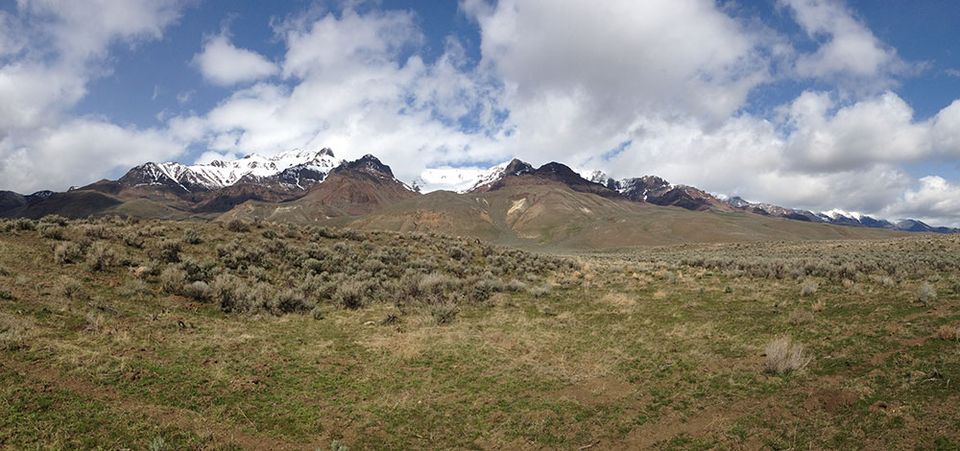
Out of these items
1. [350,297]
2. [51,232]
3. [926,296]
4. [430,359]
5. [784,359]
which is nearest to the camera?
[784,359]

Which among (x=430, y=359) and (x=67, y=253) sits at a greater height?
(x=67, y=253)

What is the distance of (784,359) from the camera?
37.8ft

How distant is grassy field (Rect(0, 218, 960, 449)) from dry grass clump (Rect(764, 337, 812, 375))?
4 cm

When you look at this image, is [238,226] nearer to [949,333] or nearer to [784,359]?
[784,359]

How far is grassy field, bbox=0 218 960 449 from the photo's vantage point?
8.90 metres

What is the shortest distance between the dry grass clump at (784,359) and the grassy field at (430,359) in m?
0.04

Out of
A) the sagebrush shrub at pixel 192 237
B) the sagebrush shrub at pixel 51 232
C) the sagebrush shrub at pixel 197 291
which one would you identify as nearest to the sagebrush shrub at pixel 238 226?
the sagebrush shrub at pixel 192 237

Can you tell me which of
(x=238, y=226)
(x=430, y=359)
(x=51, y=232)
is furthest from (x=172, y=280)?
(x=238, y=226)

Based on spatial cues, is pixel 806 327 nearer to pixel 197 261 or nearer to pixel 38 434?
pixel 38 434

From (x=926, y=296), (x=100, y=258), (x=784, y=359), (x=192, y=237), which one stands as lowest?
(x=784, y=359)

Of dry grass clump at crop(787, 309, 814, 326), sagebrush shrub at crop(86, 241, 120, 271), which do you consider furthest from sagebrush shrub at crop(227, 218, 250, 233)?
dry grass clump at crop(787, 309, 814, 326)

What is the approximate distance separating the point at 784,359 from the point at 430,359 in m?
9.14

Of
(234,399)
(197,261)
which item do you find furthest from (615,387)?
(197,261)

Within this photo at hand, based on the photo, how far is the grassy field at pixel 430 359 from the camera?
890cm
